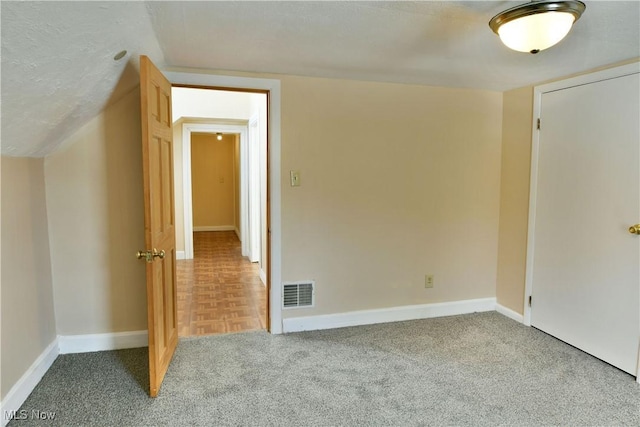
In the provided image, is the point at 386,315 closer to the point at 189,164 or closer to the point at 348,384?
the point at 348,384

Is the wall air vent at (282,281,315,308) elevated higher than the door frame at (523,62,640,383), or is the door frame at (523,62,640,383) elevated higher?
the door frame at (523,62,640,383)

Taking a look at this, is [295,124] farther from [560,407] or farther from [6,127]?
[560,407]

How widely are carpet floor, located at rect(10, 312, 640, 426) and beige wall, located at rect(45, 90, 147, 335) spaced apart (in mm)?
317

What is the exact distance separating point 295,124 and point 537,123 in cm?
196

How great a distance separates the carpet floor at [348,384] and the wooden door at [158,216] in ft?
0.77

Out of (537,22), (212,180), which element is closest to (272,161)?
(537,22)

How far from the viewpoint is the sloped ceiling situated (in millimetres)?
1550

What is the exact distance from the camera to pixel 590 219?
9.08 ft

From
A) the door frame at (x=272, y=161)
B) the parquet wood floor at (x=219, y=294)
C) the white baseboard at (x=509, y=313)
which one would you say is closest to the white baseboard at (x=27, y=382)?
the parquet wood floor at (x=219, y=294)

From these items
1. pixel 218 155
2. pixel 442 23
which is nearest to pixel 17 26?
pixel 442 23

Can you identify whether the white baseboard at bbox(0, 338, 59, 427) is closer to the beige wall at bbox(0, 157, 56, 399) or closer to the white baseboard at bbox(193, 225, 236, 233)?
the beige wall at bbox(0, 157, 56, 399)

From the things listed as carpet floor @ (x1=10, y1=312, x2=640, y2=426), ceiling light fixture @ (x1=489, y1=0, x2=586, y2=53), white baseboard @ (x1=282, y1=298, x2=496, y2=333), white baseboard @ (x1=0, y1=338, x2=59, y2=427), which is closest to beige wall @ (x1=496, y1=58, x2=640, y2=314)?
white baseboard @ (x1=282, y1=298, x2=496, y2=333)

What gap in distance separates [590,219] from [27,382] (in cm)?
375

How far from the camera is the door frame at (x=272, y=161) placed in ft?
9.21
